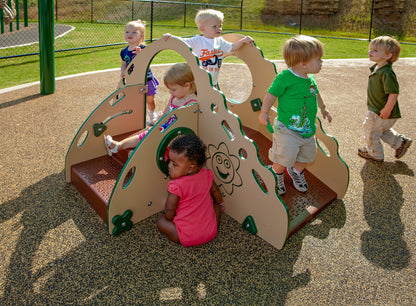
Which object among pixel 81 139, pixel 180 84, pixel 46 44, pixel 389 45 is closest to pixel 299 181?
pixel 180 84

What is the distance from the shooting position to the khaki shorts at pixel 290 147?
10.1 feet

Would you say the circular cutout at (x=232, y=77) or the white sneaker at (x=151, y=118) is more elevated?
the circular cutout at (x=232, y=77)

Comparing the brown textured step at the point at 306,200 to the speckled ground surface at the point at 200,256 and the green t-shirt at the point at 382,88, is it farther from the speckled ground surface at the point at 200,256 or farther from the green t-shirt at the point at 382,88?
the green t-shirt at the point at 382,88

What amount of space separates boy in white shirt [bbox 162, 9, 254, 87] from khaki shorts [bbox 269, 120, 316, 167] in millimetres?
1254

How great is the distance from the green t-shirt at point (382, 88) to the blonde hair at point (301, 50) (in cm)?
125

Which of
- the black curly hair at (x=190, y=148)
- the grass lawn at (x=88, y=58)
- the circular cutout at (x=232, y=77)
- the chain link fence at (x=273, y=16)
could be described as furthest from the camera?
the chain link fence at (x=273, y=16)

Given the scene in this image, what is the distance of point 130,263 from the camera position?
2.48 m

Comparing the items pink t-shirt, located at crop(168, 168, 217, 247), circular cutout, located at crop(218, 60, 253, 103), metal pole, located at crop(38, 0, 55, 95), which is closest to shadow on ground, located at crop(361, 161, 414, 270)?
pink t-shirt, located at crop(168, 168, 217, 247)

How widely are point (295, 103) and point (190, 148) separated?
1.01 meters

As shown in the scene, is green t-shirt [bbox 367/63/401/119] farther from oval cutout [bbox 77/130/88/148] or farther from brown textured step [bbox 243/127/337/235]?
oval cutout [bbox 77/130/88/148]

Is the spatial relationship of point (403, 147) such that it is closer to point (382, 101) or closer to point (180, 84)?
point (382, 101)

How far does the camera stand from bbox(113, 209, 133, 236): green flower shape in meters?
2.73

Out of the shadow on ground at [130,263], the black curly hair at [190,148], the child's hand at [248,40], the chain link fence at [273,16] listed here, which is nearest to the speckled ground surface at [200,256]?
the shadow on ground at [130,263]

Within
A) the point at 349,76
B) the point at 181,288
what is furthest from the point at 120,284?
the point at 349,76
